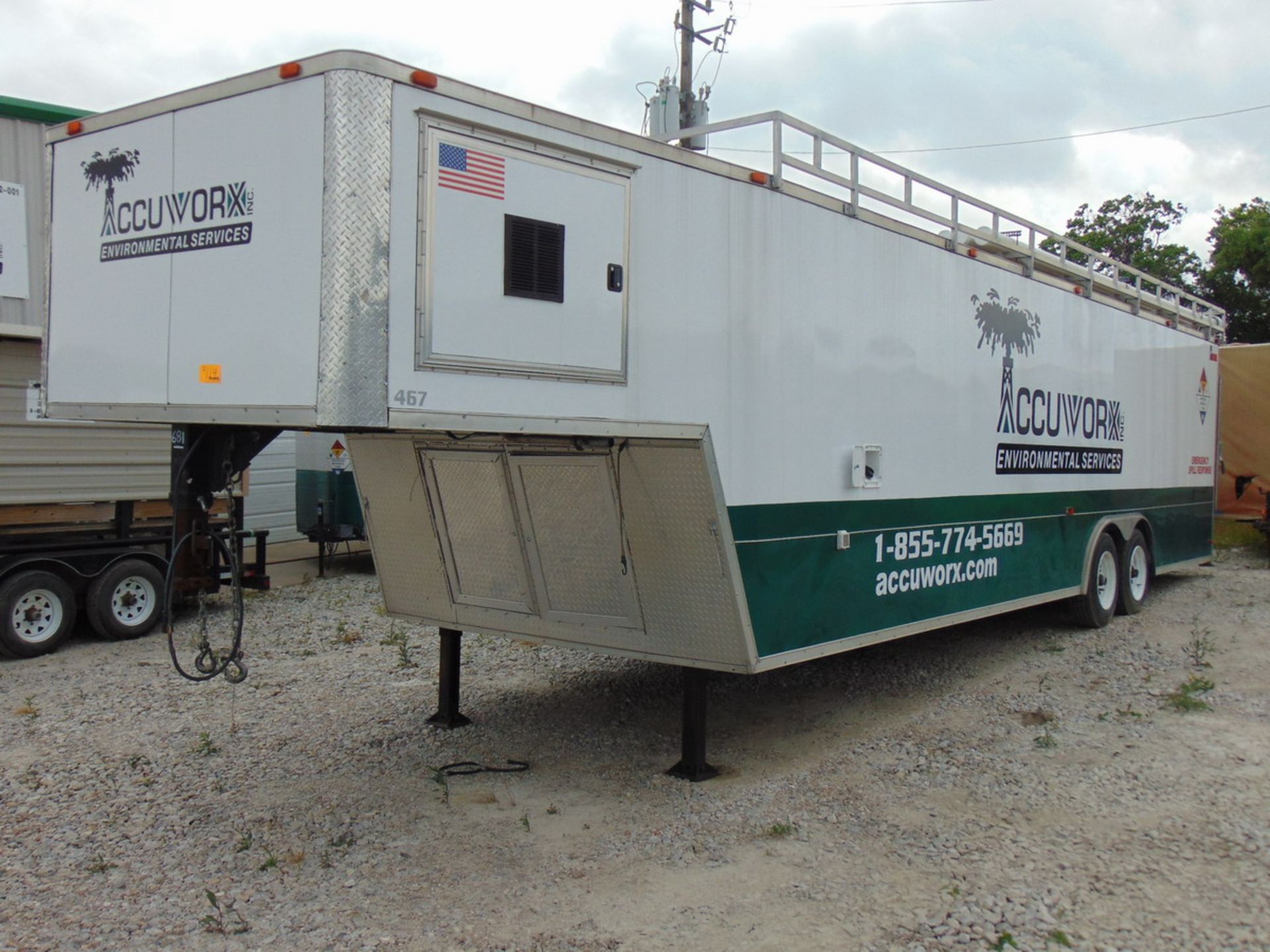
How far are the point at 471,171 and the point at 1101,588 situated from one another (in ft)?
25.1

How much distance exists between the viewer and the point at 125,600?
9.30 m

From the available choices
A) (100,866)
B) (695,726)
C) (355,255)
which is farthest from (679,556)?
(100,866)

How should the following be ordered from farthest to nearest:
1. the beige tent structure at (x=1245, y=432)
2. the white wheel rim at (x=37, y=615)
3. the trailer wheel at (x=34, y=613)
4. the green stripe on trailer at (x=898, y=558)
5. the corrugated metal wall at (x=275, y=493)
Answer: the corrugated metal wall at (x=275, y=493)
the beige tent structure at (x=1245, y=432)
the white wheel rim at (x=37, y=615)
the trailer wheel at (x=34, y=613)
the green stripe on trailer at (x=898, y=558)

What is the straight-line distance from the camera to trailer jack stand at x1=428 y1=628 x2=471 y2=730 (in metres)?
6.64

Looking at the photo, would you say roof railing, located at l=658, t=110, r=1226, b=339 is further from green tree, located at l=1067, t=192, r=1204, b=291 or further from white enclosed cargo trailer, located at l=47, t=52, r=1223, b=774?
green tree, located at l=1067, t=192, r=1204, b=291

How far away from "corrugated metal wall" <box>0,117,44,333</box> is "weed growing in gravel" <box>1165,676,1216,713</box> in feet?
33.9

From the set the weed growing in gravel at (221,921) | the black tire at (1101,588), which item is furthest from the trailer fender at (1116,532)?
the weed growing in gravel at (221,921)

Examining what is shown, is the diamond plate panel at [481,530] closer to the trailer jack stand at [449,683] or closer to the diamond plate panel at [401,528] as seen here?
the diamond plate panel at [401,528]

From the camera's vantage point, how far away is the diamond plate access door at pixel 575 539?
548cm

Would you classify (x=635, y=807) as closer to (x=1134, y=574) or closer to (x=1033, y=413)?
(x=1033, y=413)

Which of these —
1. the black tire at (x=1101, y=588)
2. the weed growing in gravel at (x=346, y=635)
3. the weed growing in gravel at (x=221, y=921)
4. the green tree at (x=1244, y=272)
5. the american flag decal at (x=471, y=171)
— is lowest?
the weed growing in gravel at (x=221, y=921)

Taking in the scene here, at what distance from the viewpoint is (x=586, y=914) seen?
4.24 m

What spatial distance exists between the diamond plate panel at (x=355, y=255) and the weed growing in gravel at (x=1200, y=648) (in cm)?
696

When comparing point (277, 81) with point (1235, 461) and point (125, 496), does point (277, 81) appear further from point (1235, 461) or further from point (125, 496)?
point (1235, 461)
